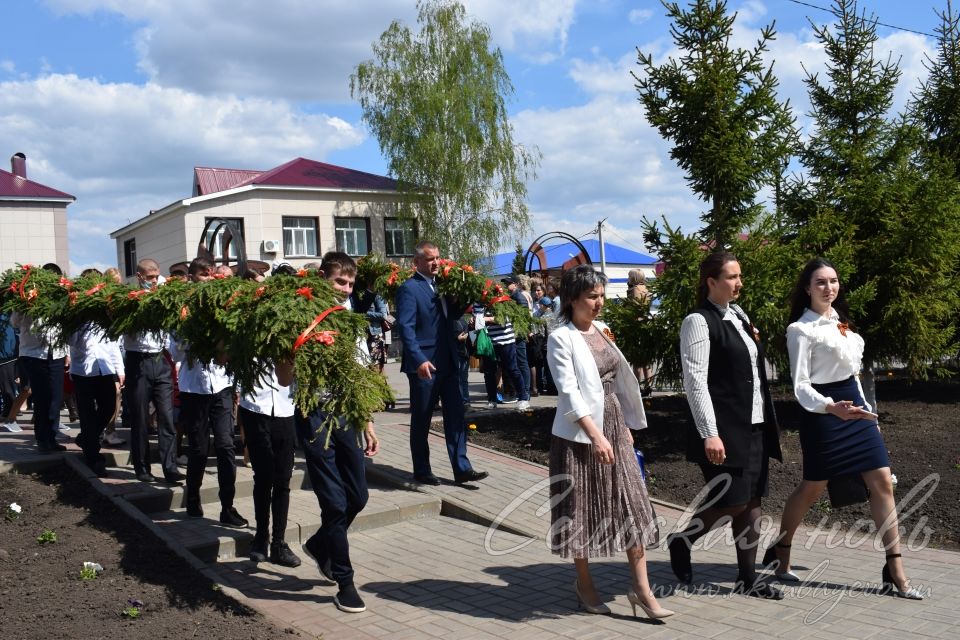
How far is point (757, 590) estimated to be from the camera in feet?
17.4

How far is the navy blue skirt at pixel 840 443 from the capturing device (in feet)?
17.1

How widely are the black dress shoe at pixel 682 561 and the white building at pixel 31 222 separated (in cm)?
3467

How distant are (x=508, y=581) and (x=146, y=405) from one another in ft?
12.8

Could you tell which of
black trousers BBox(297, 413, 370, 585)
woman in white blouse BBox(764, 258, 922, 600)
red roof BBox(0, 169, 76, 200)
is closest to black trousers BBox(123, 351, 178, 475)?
black trousers BBox(297, 413, 370, 585)

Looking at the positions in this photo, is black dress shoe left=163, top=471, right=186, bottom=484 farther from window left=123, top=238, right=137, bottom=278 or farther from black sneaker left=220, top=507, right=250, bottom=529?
window left=123, top=238, right=137, bottom=278

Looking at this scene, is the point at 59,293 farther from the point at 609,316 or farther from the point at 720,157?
the point at 720,157

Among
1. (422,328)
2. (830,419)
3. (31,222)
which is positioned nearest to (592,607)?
(830,419)

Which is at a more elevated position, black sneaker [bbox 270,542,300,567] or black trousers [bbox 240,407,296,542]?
black trousers [bbox 240,407,296,542]

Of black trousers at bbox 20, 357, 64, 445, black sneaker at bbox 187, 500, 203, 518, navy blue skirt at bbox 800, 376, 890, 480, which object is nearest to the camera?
navy blue skirt at bbox 800, 376, 890, 480

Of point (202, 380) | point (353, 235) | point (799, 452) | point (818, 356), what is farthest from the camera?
point (353, 235)

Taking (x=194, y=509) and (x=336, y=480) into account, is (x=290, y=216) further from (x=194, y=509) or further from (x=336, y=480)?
(x=336, y=480)

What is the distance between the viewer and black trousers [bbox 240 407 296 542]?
19.9 ft

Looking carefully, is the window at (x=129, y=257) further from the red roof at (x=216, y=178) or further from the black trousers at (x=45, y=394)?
the black trousers at (x=45, y=394)

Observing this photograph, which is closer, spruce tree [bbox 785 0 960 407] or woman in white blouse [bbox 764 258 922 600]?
woman in white blouse [bbox 764 258 922 600]
